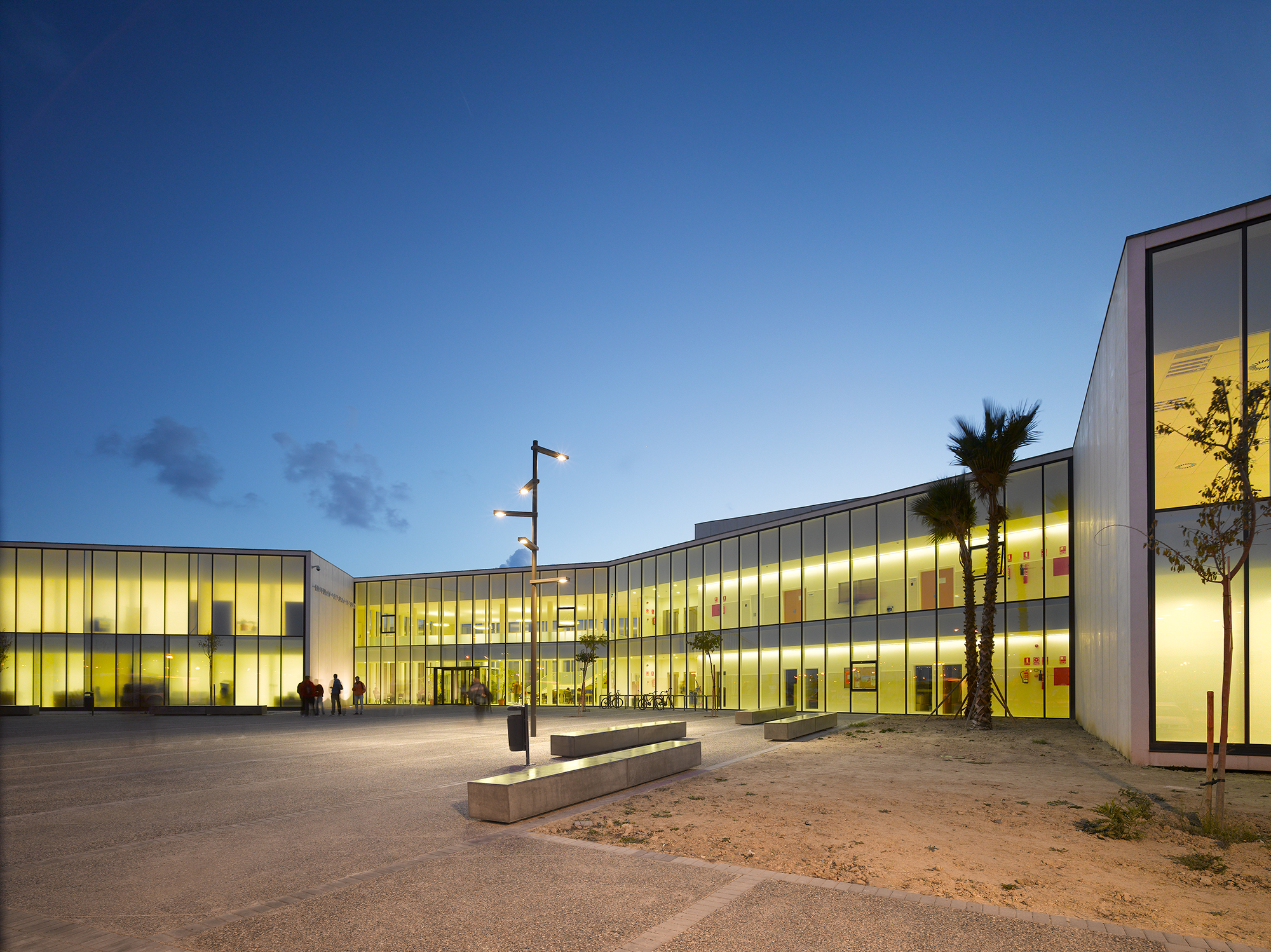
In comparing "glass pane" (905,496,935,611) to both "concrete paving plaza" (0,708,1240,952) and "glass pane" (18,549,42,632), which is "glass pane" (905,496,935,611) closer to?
"concrete paving plaza" (0,708,1240,952)

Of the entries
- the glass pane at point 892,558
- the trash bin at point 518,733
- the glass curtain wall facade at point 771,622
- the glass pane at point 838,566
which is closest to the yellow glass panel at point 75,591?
the glass curtain wall facade at point 771,622

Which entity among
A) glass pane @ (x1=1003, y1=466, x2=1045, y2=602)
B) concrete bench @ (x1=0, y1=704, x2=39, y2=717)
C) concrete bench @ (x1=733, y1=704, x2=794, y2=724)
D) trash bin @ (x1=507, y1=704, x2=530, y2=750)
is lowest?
concrete bench @ (x1=0, y1=704, x2=39, y2=717)

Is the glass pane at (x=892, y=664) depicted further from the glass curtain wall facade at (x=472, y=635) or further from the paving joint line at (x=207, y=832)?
the paving joint line at (x=207, y=832)

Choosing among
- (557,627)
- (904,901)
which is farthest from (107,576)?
(904,901)

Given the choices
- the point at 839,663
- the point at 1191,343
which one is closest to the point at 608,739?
the point at 1191,343

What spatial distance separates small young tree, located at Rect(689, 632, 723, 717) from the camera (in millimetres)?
36875

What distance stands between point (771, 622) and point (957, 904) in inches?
1192

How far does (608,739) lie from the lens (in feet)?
53.7

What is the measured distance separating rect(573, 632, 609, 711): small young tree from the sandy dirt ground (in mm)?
27994

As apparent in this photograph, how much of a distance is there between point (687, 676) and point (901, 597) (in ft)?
48.2

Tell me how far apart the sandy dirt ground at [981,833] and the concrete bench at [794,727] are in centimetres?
457

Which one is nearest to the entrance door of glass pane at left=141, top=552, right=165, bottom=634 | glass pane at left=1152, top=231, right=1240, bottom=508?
glass pane at left=141, top=552, right=165, bottom=634

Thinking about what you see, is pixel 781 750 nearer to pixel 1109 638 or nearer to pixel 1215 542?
pixel 1109 638

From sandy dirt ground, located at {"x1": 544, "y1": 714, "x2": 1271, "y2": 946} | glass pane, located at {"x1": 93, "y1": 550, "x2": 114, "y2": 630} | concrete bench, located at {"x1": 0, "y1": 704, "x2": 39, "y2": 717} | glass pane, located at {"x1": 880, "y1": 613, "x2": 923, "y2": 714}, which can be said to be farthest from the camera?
glass pane, located at {"x1": 93, "y1": 550, "x2": 114, "y2": 630}
